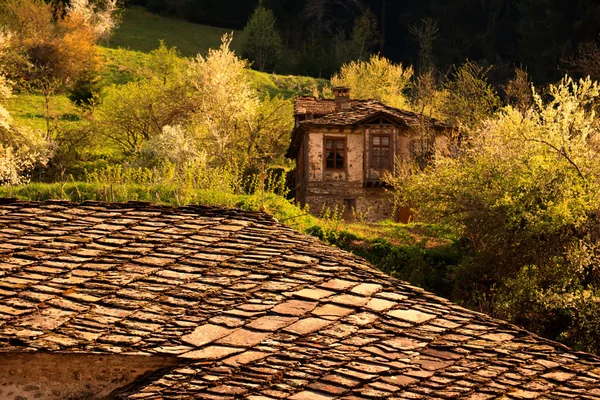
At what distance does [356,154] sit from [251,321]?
117 ft

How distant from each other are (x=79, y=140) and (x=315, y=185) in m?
12.1

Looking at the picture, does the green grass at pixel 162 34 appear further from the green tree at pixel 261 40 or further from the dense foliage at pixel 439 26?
the green tree at pixel 261 40

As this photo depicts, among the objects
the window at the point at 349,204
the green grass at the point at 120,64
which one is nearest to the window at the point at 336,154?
the window at the point at 349,204

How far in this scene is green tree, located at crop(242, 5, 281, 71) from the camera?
84312 mm

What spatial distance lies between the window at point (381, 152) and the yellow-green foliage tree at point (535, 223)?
57.9 ft

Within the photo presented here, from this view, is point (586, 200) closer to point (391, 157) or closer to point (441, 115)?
point (391, 157)

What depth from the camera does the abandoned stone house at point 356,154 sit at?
1783 inches

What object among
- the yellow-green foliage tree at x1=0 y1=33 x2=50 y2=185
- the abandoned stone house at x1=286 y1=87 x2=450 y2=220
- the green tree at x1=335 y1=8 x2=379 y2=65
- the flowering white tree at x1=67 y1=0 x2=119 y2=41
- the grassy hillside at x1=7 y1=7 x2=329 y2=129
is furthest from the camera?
the green tree at x1=335 y1=8 x2=379 y2=65

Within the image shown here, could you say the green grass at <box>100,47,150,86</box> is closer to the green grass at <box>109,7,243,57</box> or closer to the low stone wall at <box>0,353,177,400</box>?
the green grass at <box>109,7,243,57</box>

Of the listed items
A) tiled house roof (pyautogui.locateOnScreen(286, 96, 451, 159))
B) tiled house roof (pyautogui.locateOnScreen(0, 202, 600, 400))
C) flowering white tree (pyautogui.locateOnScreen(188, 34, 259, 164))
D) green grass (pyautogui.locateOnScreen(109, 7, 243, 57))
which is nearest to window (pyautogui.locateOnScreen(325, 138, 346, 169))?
tiled house roof (pyautogui.locateOnScreen(286, 96, 451, 159))

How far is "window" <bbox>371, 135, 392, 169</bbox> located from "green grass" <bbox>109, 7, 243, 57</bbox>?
38971 millimetres

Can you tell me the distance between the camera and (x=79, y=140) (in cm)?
4953

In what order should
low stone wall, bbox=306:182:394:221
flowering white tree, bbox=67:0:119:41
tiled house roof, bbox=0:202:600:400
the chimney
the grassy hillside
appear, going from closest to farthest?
tiled house roof, bbox=0:202:600:400
low stone wall, bbox=306:182:394:221
the chimney
the grassy hillside
flowering white tree, bbox=67:0:119:41

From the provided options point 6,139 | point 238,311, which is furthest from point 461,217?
point 6,139
